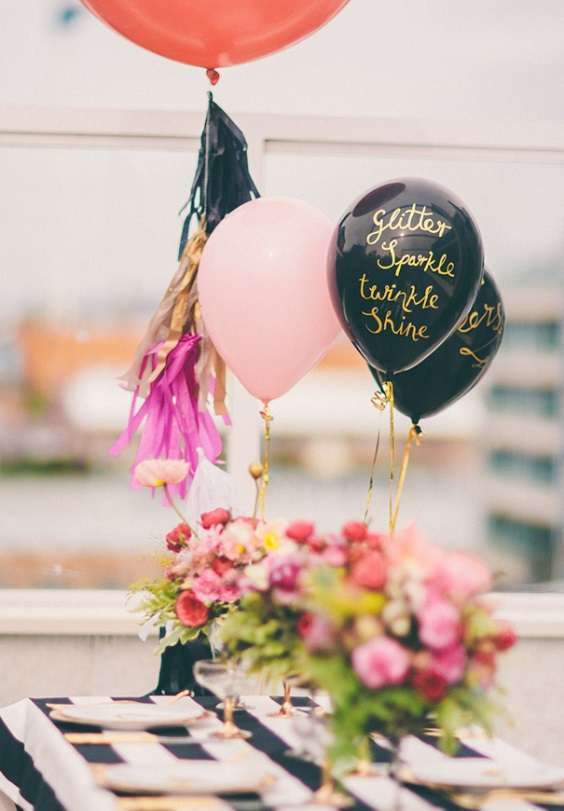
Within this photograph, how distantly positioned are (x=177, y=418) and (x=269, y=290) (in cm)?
50

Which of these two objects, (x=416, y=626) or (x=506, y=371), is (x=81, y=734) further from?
(x=506, y=371)

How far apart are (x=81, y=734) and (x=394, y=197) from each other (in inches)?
42.7

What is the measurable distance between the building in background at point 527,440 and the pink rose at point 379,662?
217 cm

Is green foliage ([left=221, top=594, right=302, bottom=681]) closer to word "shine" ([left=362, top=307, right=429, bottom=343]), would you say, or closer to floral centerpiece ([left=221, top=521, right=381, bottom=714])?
floral centerpiece ([left=221, top=521, right=381, bottom=714])

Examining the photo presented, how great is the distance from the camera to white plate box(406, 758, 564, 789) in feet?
5.46

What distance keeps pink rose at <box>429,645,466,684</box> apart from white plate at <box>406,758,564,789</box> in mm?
308

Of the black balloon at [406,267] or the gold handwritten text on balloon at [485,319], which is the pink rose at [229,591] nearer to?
the black balloon at [406,267]

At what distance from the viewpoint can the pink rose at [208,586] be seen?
6.79ft

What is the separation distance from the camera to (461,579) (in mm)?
1440

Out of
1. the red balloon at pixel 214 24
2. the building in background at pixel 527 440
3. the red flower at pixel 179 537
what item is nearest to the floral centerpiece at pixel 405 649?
the red flower at pixel 179 537

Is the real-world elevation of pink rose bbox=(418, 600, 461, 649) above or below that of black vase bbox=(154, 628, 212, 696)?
above

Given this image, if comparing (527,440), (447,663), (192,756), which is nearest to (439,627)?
(447,663)

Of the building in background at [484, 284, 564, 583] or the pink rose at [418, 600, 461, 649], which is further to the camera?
the building in background at [484, 284, 564, 583]

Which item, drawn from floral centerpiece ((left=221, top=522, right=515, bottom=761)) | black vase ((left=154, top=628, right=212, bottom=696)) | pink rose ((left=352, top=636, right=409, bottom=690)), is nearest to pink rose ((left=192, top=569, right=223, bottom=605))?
floral centerpiece ((left=221, top=522, right=515, bottom=761))
